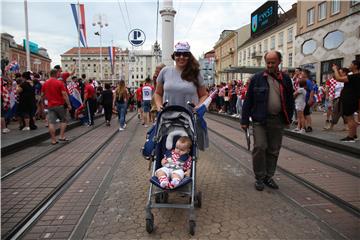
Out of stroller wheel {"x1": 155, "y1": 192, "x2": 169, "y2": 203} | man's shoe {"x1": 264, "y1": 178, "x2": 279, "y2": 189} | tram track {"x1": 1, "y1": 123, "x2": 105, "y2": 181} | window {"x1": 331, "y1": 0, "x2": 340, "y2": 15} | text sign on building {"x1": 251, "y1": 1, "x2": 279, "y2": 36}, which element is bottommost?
tram track {"x1": 1, "y1": 123, "x2": 105, "y2": 181}

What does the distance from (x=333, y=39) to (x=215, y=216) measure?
27900mm

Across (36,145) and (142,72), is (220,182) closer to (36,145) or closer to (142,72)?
(36,145)

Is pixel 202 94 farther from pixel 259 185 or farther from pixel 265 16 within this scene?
pixel 265 16

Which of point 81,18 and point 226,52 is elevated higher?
point 226,52

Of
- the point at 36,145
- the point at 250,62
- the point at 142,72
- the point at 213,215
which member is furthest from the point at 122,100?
the point at 142,72

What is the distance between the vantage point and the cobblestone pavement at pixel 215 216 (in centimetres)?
331

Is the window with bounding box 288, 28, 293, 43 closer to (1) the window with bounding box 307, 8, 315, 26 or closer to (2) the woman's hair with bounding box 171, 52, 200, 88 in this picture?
(1) the window with bounding box 307, 8, 315, 26

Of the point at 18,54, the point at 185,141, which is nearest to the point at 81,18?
the point at 185,141

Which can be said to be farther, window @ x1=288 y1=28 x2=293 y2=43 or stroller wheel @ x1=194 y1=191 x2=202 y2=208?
window @ x1=288 y1=28 x2=293 y2=43

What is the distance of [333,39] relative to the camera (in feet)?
88.7

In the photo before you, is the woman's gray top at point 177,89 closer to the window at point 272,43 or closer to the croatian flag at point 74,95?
the croatian flag at point 74,95

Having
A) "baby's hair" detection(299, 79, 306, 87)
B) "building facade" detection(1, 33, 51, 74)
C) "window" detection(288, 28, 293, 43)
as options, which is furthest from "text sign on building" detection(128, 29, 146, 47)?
"building facade" detection(1, 33, 51, 74)

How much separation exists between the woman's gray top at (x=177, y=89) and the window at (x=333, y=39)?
2596 centimetres

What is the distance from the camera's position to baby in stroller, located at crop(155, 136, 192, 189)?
360cm
